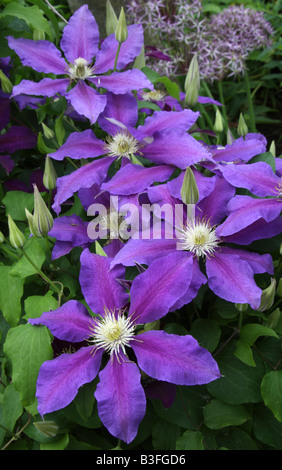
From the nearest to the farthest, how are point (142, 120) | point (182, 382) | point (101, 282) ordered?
point (182, 382) < point (101, 282) < point (142, 120)

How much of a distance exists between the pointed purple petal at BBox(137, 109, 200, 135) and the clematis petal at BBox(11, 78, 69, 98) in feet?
0.73

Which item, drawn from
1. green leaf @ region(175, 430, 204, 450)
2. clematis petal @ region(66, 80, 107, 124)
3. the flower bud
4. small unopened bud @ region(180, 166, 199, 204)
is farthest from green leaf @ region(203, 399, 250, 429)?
the flower bud

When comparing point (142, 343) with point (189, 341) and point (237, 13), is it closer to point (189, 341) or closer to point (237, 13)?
point (189, 341)

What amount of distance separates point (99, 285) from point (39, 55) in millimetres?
629

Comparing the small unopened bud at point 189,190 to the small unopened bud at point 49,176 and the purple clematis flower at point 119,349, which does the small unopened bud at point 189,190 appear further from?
the small unopened bud at point 49,176

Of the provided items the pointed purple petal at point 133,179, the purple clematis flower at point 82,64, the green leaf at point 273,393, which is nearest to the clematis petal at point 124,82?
the purple clematis flower at point 82,64

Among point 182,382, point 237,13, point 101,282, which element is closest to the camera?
point 182,382

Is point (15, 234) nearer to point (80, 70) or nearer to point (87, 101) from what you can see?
point (87, 101)

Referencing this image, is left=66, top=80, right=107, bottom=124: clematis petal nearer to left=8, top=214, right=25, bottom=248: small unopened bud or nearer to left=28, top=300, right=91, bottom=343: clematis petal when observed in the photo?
left=8, top=214, right=25, bottom=248: small unopened bud

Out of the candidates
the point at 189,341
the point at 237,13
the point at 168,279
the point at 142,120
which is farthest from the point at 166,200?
the point at 237,13

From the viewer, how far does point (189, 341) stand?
0.74 m

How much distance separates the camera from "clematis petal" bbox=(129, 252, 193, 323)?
77 cm

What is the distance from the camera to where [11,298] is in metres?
0.93

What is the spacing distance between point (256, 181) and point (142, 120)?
0.45 metres
